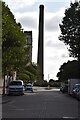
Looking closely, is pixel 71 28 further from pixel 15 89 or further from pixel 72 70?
pixel 72 70

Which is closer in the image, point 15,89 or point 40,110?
point 40,110

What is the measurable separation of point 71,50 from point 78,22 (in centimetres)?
378

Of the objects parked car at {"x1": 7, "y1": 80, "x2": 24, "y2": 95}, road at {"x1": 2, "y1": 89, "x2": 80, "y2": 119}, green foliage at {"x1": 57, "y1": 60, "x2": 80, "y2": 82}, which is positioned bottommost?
road at {"x1": 2, "y1": 89, "x2": 80, "y2": 119}

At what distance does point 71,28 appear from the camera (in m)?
54.1

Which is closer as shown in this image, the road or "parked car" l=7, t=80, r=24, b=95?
the road

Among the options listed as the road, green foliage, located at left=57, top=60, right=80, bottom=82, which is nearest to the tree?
green foliage, located at left=57, top=60, right=80, bottom=82

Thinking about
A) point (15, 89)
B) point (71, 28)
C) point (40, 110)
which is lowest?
point (40, 110)

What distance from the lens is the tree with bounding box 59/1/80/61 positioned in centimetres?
5231

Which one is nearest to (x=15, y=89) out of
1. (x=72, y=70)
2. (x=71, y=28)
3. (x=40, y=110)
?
(x=71, y=28)

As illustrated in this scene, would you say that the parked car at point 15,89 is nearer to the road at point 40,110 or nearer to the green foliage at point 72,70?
the green foliage at point 72,70

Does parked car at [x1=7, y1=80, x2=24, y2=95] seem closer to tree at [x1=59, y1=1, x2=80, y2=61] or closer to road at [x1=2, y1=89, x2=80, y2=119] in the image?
tree at [x1=59, y1=1, x2=80, y2=61]

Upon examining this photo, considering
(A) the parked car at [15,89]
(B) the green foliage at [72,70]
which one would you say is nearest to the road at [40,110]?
(A) the parked car at [15,89]

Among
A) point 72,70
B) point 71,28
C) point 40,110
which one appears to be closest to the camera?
point 40,110

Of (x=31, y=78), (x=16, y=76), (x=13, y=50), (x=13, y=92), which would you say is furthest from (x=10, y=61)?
(x=31, y=78)
